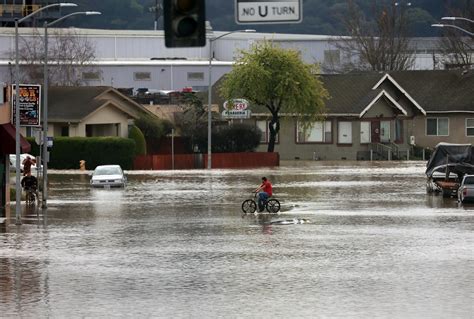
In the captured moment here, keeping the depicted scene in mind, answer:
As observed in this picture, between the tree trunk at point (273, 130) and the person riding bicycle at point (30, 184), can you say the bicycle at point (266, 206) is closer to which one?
the person riding bicycle at point (30, 184)

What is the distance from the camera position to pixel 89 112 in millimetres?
88938

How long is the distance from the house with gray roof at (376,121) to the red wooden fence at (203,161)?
6401mm

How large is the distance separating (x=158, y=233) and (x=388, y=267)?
1106 cm

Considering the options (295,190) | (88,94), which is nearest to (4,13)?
(88,94)

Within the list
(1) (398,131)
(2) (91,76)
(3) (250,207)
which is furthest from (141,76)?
(3) (250,207)

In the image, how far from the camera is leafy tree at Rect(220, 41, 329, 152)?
302 ft

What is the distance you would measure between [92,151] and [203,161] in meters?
8.44

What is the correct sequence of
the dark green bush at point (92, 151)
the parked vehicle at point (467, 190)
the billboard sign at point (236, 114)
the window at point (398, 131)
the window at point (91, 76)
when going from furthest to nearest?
1. the window at point (91, 76)
2. the window at point (398, 131)
3. the billboard sign at point (236, 114)
4. the dark green bush at point (92, 151)
5. the parked vehicle at point (467, 190)

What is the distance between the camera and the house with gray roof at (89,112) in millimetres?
89125

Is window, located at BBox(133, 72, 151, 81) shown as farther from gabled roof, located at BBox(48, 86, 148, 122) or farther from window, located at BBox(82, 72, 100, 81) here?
gabled roof, located at BBox(48, 86, 148, 122)

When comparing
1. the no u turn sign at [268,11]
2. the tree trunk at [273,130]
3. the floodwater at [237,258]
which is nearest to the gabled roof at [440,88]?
the tree trunk at [273,130]

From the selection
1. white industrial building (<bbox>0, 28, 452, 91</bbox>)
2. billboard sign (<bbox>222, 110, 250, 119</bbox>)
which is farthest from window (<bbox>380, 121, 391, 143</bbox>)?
white industrial building (<bbox>0, 28, 452, 91</bbox>)

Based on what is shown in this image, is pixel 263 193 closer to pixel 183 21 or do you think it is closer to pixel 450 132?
pixel 183 21

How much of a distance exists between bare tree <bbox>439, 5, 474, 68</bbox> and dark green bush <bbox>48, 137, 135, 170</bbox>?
45.3 m
